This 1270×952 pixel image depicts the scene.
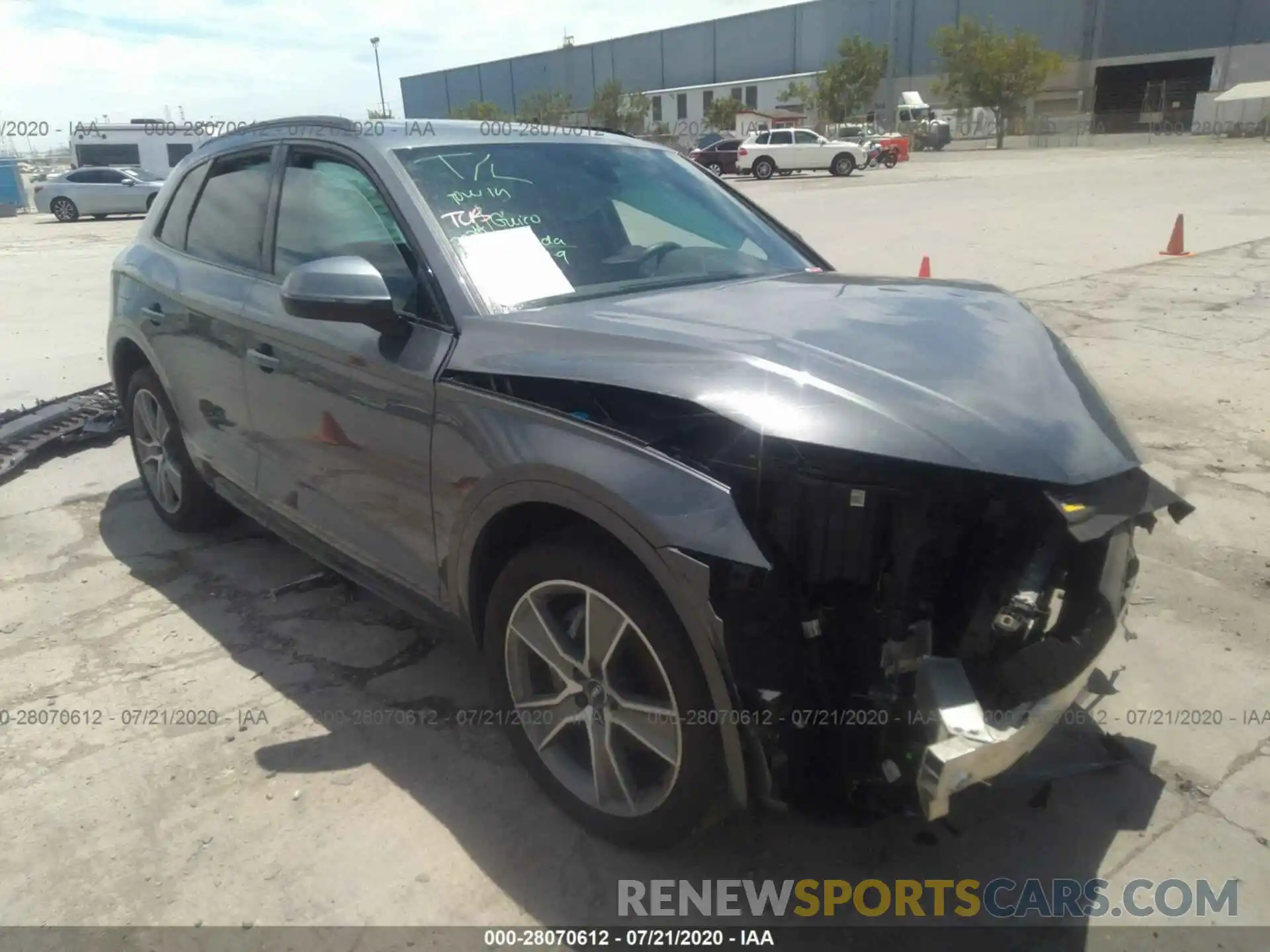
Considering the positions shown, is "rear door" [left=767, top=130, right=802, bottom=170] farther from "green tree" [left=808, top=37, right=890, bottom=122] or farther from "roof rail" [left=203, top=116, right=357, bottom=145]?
"roof rail" [left=203, top=116, right=357, bottom=145]

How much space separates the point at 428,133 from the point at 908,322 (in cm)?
172

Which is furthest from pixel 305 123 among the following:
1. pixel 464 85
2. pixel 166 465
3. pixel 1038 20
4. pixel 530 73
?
pixel 464 85

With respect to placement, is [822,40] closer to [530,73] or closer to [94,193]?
[530,73]

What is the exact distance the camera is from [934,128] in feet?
180

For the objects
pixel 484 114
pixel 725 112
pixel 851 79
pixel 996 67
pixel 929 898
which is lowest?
pixel 929 898

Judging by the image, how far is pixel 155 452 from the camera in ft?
15.2

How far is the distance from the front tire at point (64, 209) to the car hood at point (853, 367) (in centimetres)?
3019

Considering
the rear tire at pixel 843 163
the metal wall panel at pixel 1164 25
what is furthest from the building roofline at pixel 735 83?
the rear tire at pixel 843 163

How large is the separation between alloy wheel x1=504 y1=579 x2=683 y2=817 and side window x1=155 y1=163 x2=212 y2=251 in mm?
2751

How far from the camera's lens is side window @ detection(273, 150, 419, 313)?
2.96m

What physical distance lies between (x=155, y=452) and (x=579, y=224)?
2714 mm

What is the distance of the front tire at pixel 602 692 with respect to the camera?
2.20 m

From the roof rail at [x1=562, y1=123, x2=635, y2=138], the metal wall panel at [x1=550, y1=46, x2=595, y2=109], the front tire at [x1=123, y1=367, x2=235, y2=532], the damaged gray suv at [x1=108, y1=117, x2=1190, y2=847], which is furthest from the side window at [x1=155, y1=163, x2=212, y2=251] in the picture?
the metal wall panel at [x1=550, y1=46, x2=595, y2=109]

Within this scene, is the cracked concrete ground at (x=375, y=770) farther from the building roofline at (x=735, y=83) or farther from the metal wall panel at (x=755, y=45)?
the metal wall panel at (x=755, y=45)
